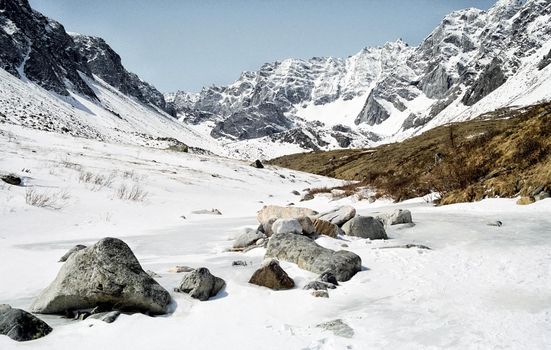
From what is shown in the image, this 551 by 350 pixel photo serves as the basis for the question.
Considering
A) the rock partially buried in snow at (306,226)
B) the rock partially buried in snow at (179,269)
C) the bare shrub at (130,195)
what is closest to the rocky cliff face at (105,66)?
the bare shrub at (130,195)

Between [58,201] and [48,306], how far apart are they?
832cm

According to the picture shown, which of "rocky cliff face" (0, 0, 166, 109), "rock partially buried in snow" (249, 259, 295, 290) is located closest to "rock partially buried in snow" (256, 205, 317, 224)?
"rock partially buried in snow" (249, 259, 295, 290)

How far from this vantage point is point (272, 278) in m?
5.14

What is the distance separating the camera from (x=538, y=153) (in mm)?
11078

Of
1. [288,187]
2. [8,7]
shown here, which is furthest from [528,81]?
[8,7]

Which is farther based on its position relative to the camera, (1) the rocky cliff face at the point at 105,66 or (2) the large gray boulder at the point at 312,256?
(1) the rocky cliff face at the point at 105,66

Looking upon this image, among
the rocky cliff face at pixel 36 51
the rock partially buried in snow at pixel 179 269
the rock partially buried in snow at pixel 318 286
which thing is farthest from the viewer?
the rocky cliff face at pixel 36 51

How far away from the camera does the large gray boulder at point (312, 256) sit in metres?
5.50

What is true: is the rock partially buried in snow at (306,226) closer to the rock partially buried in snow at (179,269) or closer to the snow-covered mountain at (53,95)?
the rock partially buried in snow at (179,269)

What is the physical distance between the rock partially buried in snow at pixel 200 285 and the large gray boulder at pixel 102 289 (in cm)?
34

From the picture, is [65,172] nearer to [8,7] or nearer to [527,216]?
[527,216]

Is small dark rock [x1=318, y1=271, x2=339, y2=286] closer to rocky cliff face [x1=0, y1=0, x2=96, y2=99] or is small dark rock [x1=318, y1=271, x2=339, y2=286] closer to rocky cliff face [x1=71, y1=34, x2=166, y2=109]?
rocky cliff face [x1=0, y1=0, x2=96, y2=99]

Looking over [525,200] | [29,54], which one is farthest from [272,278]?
[29,54]

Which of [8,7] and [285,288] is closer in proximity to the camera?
[285,288]
